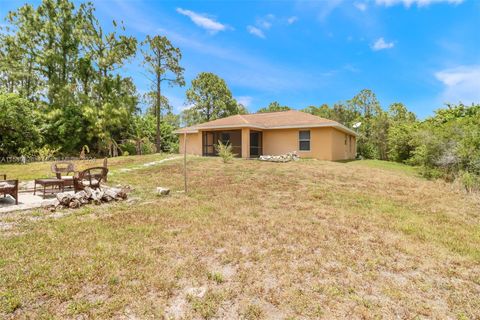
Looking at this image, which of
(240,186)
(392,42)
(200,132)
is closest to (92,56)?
(200,132)

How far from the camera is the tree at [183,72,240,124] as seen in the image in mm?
37438

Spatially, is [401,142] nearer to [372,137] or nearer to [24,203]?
[372,137]

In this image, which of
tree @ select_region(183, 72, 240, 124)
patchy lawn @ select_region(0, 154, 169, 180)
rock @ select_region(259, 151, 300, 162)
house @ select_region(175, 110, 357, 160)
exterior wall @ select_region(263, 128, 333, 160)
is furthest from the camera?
tree @ select_region(183, 72, 240, 124)

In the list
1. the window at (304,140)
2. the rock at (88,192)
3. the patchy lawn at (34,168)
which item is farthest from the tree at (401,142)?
the rock at (88,192)

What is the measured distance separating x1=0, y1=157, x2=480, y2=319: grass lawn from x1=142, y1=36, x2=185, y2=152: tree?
70.3 feet

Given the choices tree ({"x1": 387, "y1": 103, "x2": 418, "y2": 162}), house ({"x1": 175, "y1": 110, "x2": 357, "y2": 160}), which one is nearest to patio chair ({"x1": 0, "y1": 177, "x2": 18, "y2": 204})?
house ({"x1": 175, "y1": 110, "x2": 357, "y2": 160})

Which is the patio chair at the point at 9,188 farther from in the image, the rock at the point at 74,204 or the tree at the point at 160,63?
the tree at the point at 160,63

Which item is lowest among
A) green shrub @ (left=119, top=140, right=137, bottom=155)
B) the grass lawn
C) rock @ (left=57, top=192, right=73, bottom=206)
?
the grass lawn

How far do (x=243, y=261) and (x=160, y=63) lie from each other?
1042 inches

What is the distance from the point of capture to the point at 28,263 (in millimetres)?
3551

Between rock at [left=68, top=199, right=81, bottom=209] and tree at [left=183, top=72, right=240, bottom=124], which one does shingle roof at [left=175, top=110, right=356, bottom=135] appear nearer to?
rock at [left=68, top=199, right=81, bottom=209]

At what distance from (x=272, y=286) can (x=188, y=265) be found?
3.89 feet

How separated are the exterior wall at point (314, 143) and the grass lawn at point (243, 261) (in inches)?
464

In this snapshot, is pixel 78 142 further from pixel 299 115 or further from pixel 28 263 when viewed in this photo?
pixel 28 263
